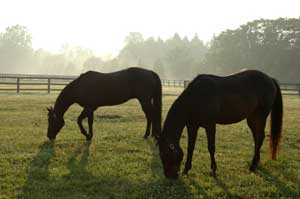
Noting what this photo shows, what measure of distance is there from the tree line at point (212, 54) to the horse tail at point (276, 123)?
2147 inches

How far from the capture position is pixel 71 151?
8219 mm

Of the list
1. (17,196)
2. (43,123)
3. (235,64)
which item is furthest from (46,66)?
(17,196)

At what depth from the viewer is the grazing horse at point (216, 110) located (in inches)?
243

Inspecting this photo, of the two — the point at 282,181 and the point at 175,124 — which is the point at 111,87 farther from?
the point at 282,181

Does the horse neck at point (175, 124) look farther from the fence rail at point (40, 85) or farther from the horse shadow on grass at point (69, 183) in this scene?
the fence rail at point (40, 85)

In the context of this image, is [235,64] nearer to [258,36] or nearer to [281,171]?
[258,36]

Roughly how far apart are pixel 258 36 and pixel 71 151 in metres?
64.9

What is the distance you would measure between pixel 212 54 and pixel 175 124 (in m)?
69.1

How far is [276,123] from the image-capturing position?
7.49 meters

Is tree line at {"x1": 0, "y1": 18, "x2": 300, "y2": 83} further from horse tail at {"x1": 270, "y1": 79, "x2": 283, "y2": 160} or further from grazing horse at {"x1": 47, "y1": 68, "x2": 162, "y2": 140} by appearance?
horse tail at {"x1": 270, "y1": 79, "x2": 283, "y2": 160}

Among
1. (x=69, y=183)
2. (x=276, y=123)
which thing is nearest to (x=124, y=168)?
(x=69, y=183)

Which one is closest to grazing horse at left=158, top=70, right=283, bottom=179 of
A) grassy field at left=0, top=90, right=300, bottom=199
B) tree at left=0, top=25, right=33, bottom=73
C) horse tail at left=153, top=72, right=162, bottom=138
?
grassy field at left=0, top=90, right=300, bottom=199

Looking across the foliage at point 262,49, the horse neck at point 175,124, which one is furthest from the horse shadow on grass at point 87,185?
the foliage at point 262,49

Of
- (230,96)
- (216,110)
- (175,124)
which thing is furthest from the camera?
(230,96)
